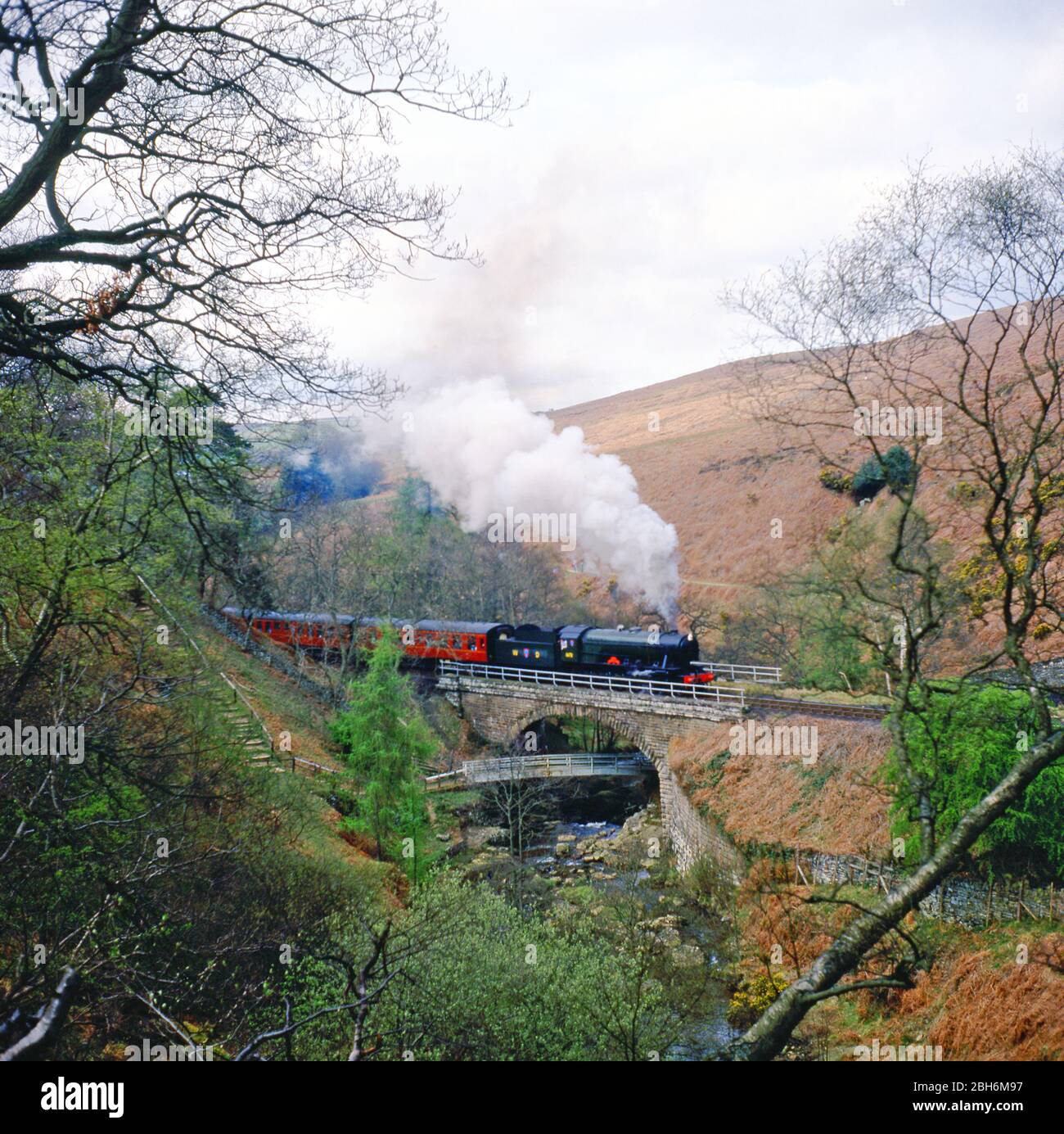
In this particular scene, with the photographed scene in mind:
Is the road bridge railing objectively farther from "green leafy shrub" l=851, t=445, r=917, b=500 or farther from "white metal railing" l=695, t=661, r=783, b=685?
"green leafy shrub" l=851, t=445, r=917, b=500

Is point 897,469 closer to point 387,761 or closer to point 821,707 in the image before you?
point 387,761

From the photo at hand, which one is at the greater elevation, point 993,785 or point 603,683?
point 603,683

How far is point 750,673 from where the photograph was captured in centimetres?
2708

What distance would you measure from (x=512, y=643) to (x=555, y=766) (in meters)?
5.14

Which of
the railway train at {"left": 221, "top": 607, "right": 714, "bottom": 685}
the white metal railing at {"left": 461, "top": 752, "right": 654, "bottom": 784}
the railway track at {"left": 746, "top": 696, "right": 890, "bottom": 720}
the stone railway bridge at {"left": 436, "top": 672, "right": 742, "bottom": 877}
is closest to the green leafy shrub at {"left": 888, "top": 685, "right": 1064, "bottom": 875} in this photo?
the railway track at {"left": 746, "top": 696, "right": 890, "bottom": 720}

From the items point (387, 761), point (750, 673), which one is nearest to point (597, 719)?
point (750, 673)

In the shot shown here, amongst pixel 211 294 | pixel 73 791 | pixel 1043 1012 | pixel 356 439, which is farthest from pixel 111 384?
pixel 356 439

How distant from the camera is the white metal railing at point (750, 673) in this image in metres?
24.0

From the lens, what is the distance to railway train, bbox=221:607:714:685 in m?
Answer: 24.1

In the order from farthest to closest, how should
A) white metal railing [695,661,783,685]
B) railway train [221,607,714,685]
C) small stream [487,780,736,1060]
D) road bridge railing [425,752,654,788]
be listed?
1. road bridge railing [425,752,654,788]
2. railway train [221,607,714,685]
3. white metal railing [695,661,783,685]
4. small stream [487,780,736,1060]

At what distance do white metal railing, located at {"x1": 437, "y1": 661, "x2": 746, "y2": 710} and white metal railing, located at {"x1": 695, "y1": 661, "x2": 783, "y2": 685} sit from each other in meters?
0.88

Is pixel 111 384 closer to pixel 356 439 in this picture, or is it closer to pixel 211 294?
pixel 211 294

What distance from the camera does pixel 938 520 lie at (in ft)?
19.7
